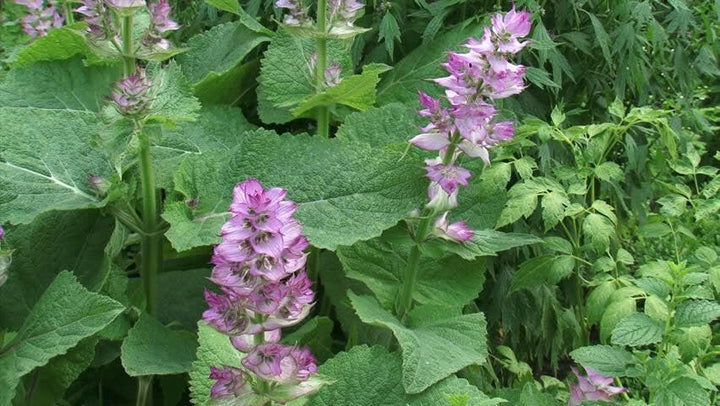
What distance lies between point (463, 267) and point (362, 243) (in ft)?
0.73

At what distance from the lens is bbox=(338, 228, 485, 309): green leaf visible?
6.08 ft

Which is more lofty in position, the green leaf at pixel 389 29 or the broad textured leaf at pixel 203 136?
the green leaf at pixel 389 29

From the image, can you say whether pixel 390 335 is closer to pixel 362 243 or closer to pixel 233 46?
pixel 362 243

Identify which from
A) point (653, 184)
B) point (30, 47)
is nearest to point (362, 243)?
point (30, 47)

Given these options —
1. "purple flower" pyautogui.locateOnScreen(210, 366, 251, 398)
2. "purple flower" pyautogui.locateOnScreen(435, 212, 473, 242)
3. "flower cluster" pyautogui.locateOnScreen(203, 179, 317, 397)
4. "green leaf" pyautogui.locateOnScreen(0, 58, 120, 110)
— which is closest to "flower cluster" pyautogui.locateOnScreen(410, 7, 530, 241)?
"purple flower" pyautogui.locateOnScreen(435, 212, 473, 242)

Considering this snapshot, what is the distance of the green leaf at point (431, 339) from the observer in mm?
1508

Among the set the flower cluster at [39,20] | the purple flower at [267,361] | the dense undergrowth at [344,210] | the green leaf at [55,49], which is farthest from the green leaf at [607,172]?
the flower cluster at [39,20]

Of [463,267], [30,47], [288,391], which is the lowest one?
[463,267]

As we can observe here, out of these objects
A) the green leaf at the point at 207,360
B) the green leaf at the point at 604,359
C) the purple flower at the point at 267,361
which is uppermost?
the purple flower at the point at 267,361

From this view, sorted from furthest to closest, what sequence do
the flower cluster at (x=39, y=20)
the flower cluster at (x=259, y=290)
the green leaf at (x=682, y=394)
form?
the flower cluster at (x=39, y=20) → the green leaf at (x=682, y=394) → the flower cluster at (x=259, y=290)

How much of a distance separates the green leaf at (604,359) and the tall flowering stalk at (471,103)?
1.15ft

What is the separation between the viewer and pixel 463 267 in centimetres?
189

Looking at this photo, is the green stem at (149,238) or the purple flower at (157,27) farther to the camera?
the green stem at (149,238)

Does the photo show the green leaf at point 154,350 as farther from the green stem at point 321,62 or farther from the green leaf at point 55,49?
the green leaf at point 55,49
